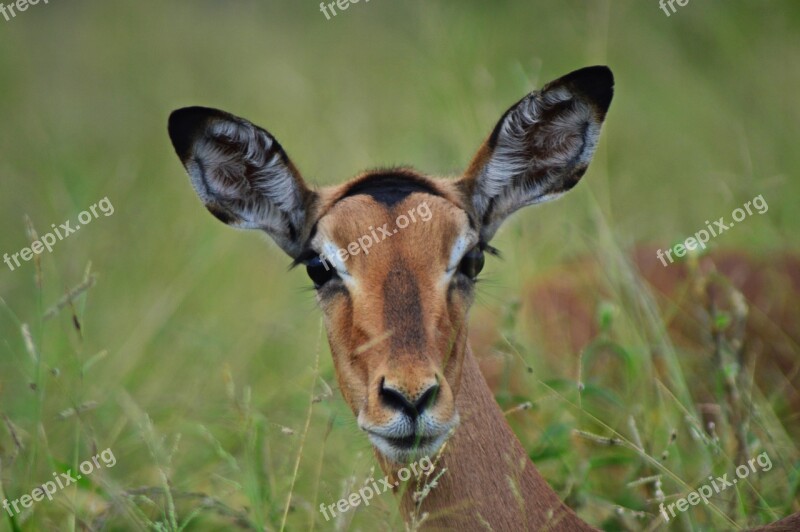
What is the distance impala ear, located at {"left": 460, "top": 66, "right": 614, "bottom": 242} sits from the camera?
4.76 metres

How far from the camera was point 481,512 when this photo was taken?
14.6 ft

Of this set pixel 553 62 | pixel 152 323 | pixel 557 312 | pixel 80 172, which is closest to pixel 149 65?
pixel 80 172

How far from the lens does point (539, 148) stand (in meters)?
5.13

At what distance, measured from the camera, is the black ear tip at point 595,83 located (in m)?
4.61

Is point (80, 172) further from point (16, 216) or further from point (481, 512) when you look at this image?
point (481, 512)

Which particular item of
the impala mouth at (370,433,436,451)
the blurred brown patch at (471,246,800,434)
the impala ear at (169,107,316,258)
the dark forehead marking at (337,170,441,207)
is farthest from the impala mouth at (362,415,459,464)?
the blurred brown patch at (471,246,800,434)

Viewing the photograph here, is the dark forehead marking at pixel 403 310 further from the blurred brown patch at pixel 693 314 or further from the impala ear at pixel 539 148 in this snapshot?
the blurred brown patch at pixel 693 314

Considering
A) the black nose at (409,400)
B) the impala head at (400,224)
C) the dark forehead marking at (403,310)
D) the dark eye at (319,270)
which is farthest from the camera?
the dark eye at (319,270)

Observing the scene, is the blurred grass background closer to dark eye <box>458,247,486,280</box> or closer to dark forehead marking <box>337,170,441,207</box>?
dark eye <box>458,247,486,280</box>

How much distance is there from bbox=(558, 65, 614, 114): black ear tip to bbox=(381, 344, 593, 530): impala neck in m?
1.44

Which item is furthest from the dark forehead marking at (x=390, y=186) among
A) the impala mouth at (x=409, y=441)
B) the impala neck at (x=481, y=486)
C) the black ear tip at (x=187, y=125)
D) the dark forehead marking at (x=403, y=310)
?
the impala mouth at (x=409, y=441)

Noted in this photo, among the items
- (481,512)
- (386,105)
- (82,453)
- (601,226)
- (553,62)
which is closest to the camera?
(481,512)

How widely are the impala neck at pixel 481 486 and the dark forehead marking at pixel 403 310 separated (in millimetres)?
599

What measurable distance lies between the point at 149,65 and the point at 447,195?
10978mm
